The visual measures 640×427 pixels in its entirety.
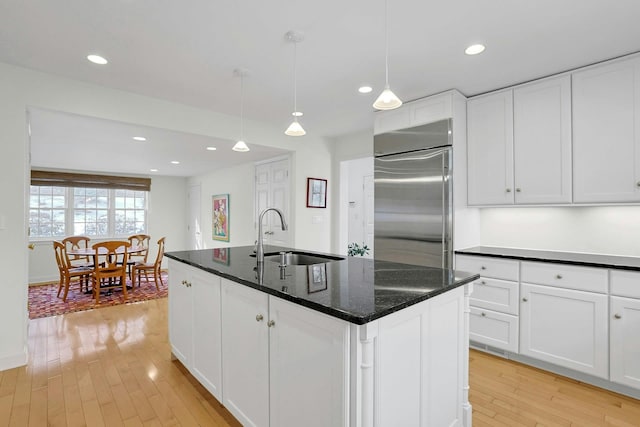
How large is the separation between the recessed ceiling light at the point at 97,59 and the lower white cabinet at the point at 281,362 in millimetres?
2082

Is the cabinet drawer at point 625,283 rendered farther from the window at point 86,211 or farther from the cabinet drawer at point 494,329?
the window at point 86,211

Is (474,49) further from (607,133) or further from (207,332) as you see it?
(207,332)

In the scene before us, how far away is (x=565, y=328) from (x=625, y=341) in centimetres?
33

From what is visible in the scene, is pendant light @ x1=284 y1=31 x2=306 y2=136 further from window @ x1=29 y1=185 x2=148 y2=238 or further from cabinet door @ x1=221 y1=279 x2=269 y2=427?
window @ x1=29 y1=185 x2=148 y2=238

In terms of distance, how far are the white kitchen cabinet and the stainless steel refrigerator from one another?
1989 mm

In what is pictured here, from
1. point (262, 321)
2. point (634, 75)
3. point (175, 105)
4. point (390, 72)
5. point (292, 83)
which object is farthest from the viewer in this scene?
point (175, 105)

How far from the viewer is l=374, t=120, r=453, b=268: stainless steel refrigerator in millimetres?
3000

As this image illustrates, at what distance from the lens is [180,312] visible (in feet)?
8.09

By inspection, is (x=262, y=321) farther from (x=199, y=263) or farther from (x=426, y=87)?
(x=426, y=87)

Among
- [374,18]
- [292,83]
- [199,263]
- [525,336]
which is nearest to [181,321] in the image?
[199,263]

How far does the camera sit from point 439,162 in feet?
9.96

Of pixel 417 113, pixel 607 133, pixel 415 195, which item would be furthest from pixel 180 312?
pixel 607 133

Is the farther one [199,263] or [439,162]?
[439,162]

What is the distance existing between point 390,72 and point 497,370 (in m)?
2.64
